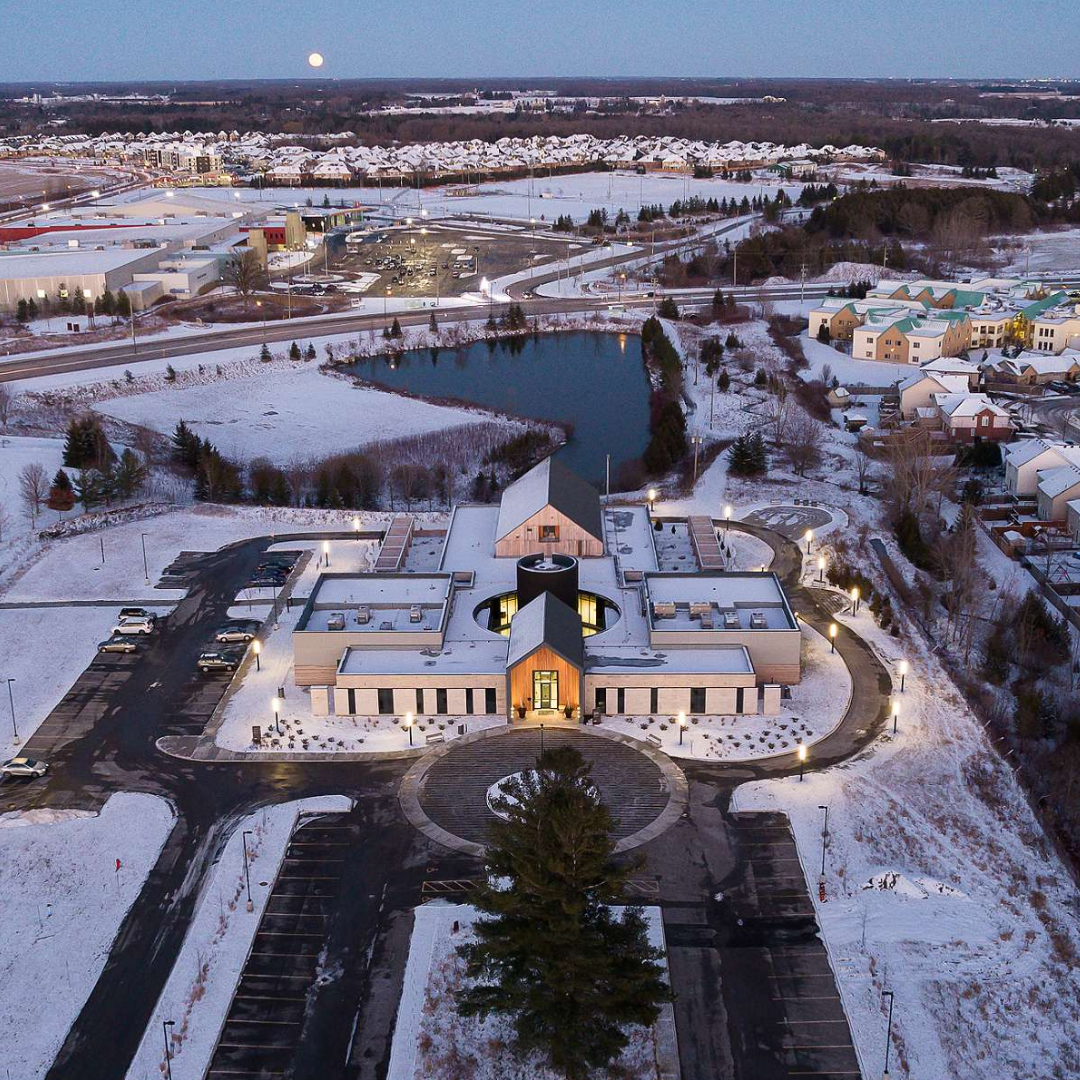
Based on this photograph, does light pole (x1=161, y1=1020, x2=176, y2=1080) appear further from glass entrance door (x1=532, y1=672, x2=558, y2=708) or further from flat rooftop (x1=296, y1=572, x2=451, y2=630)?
flat rooftop (x1=296, y1=572, x2=451, y2=630)

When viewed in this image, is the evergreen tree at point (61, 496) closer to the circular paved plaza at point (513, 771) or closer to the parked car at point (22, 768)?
the parked car at point (22, 768)

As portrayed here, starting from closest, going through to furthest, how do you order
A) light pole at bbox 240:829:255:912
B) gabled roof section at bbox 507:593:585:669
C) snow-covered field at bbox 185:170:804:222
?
1. light pole at bbox 240:829:255:912
2. gabled roof section at bbox 507:593:585:669
3. snow-covered field at bbox 185:170:804:222

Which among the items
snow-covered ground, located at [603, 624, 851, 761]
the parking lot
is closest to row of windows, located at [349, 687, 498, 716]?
snow-covered ground, located at [603, 624, 851, 761]

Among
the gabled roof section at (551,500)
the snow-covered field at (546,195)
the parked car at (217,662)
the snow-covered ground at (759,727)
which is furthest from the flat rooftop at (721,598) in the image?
the snow-covered field at (546,195)

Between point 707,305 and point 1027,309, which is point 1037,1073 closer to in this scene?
point 1027,309

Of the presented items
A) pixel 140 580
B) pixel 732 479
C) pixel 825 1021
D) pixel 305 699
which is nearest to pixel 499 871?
pixel 825 1021

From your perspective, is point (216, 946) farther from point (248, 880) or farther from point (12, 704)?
point (12, 704)
